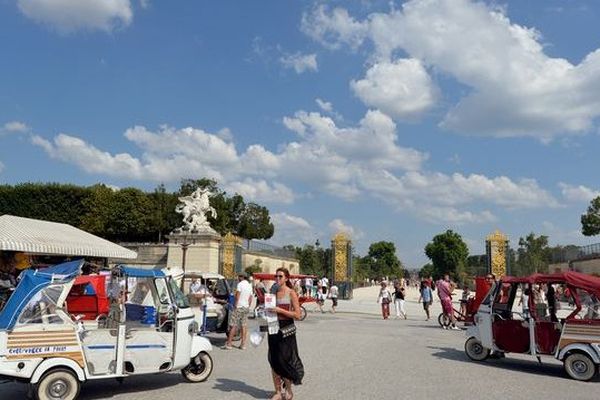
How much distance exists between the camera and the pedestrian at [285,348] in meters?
7.46

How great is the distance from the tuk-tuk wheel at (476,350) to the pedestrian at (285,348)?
5676 mm

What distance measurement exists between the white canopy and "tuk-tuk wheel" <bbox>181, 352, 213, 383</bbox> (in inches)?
565

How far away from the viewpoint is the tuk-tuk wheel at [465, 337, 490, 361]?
11.8 meters

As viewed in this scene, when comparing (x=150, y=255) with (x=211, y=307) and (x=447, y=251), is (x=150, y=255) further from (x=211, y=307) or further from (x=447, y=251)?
(x=447, y=251)

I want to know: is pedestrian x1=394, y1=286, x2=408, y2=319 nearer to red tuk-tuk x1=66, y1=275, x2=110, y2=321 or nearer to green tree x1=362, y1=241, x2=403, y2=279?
red tuk-tuk x1=66, y1=275, x2=110, y2=321

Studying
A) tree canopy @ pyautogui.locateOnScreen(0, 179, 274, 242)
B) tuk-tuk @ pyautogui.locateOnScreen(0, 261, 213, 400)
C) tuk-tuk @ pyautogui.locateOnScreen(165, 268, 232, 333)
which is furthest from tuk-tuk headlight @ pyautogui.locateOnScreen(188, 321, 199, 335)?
tree canopy @ pyautogui.locateOnScreen(0, 179, 274, 242)

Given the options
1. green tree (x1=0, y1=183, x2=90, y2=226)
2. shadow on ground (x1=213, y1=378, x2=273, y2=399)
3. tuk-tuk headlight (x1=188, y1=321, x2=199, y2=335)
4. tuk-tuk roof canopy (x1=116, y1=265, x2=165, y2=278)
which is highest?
green tree (x1=0, y1=183, x2=90, y2=226)

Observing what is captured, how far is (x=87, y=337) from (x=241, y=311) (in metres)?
5.64

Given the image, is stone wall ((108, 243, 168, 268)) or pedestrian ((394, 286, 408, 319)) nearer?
pedestrian ((394, 286, 408, 319))

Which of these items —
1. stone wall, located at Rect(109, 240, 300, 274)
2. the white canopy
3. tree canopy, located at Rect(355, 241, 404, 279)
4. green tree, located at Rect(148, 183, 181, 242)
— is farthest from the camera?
tree canopy, located at Rect(355, 241, 404, 279)

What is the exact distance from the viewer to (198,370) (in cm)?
927

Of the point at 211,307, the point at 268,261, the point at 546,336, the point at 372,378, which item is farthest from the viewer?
the point at 268,261

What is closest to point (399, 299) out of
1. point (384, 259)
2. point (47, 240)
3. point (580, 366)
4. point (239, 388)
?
point (580, 366)

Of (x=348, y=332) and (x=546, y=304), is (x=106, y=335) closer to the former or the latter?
(x=546, y=304)
